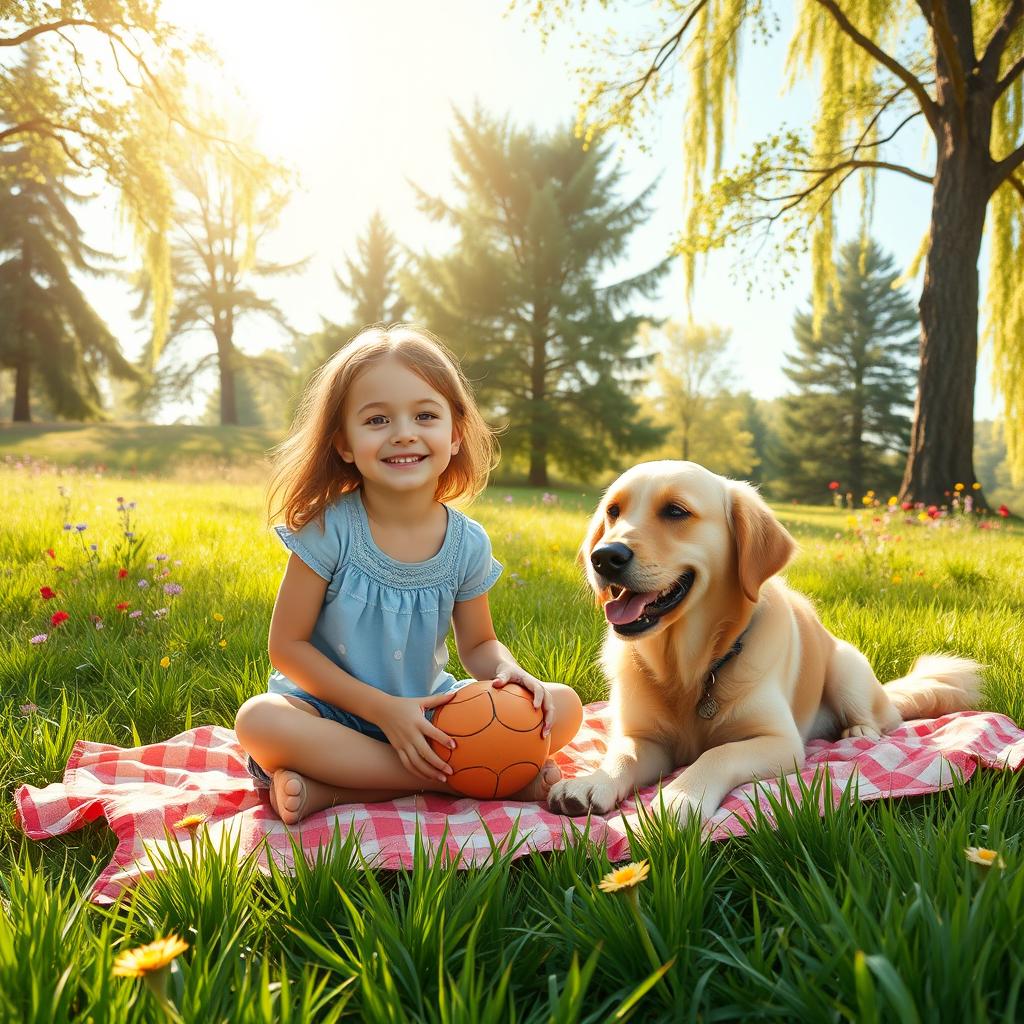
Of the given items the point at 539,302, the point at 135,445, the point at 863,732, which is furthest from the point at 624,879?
the point at 135,445

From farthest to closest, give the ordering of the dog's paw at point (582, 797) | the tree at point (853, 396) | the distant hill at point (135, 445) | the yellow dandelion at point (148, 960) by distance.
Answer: the tree at point (853, 396) → the distant hill at point (135, 445) → the dog's paw at point (582, 797) → the yellow dandelion at point (148, 960)

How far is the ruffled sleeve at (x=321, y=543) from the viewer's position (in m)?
2.61

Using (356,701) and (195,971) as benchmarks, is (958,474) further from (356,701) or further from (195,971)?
(195,971)

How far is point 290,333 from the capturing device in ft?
122

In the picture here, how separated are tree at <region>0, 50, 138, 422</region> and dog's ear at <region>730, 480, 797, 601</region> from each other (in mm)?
33615

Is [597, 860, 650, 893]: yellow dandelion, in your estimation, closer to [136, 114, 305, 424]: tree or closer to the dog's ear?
the dog's ear

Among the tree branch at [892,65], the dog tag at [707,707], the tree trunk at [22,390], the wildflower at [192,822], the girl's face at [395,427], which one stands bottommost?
the dog tag at [707,707]

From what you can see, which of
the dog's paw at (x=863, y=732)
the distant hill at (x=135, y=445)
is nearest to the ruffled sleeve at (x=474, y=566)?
the dog's paw at (x=863, y=732)

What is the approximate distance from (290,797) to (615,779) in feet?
3.29

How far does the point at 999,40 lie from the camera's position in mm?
9930

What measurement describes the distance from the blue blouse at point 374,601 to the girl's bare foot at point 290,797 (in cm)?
44

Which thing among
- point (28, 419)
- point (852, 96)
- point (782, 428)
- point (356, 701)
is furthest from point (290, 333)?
point (356, 701)

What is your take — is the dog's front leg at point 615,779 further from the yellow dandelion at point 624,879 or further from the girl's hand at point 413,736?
the yellow dandelion at point 624,879

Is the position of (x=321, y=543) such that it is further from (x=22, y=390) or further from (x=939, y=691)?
(x=22, y=390)
